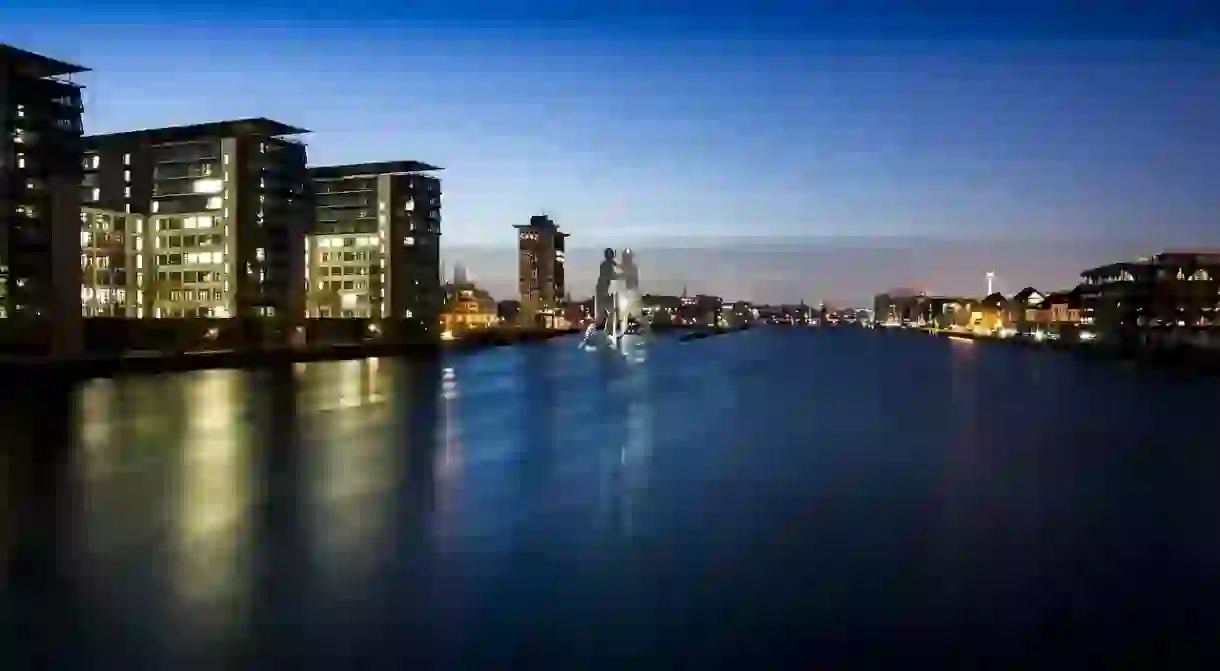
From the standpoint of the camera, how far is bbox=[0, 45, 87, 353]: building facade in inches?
2461

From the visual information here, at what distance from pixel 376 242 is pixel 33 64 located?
6793 centimetres

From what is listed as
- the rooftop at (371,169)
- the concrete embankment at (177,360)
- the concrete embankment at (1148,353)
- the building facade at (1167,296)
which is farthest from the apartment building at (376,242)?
the building facade at (1167,296)

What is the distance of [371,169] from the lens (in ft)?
443

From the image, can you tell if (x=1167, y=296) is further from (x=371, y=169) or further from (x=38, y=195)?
(x=38, y=195)

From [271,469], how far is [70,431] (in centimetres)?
915

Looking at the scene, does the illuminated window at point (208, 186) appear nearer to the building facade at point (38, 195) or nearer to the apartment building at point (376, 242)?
the building facade at point (38, 195)

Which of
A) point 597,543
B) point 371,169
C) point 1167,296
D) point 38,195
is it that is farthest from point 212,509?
point 1167,296

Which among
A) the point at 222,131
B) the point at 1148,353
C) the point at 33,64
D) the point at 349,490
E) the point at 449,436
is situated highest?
the point at 222,131

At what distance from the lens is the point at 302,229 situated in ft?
343

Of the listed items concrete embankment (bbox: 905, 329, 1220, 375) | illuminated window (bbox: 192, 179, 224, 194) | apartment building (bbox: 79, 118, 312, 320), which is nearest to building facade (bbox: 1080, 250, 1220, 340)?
concrete embankment (bbox: 905, 329, 1220, 375)

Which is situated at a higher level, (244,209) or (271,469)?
(244,209)

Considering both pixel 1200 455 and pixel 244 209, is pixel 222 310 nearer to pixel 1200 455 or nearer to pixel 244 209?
pixel 244 209

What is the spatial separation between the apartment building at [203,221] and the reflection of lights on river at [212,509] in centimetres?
7498

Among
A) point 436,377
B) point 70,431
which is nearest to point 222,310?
point 436,377
